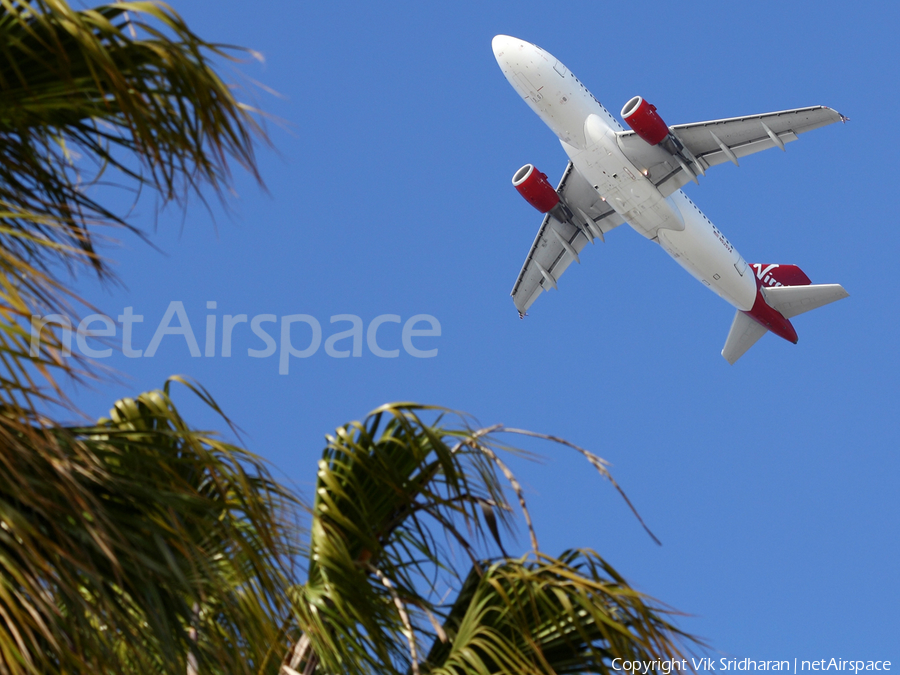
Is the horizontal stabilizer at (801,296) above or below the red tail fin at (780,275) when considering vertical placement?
below

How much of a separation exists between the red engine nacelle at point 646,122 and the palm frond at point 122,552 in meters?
29.7

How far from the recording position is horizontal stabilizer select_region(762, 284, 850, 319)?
35469 mm

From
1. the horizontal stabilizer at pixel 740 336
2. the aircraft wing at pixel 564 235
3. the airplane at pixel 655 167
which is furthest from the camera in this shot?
the horizontal stabilizer at pixel 740 336

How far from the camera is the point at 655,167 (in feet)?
106

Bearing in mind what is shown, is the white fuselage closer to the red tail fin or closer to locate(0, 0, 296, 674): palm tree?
the red tail fin

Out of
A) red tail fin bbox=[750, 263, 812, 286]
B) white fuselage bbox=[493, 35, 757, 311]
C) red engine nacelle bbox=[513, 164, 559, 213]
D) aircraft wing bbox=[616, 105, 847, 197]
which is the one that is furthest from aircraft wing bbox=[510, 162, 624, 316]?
red tail fin bbox=[750, 263, 812, 286]

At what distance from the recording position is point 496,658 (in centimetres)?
335

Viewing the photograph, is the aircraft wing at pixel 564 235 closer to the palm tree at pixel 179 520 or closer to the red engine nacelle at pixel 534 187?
the red engine nacelle at pixel 534 187

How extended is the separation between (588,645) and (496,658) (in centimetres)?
37

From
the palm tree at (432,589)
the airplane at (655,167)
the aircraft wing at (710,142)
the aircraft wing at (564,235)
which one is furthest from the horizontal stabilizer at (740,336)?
the palm tree at (432,589)

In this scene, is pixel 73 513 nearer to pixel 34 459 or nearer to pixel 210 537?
pixel 34 459

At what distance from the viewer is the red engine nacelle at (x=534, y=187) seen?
34.6 m

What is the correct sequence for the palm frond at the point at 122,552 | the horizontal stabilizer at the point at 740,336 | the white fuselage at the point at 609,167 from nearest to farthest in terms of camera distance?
1. the palm frond at the point at 122,552
2. the white fuselage at the point at 609,167
3. the horizontal stabilizer at the point at 740,336

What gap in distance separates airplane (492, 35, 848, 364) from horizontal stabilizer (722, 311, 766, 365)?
94 centimetres
